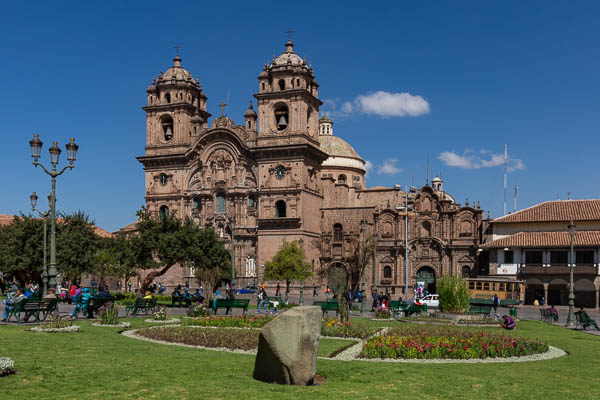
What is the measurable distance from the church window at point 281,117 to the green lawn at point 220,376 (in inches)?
1736

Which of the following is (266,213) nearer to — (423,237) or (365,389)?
(423,237)

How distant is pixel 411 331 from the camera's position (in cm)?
1942

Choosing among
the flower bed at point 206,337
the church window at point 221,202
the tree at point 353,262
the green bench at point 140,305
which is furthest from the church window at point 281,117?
the flower bed at point 206,337

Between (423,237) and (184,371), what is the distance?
49.0 meters

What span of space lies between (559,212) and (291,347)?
154 feet

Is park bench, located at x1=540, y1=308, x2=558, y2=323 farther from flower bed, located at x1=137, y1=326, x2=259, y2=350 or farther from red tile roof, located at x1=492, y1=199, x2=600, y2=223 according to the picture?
red tile roof, located at x1=492, y1=199, x2=600, y2=223

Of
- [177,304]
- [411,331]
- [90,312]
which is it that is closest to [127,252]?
[177,304]

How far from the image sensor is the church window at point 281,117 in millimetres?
58344

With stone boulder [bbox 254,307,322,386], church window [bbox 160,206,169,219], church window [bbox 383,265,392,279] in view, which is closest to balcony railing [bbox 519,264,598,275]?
church window [bbox 383,265,392,279]

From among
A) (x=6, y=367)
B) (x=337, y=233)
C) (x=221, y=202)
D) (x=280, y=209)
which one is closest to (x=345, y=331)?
(x=6, y=367)

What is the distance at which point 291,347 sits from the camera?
33.2 feet

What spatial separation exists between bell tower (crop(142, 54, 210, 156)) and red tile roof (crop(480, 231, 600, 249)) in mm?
29926

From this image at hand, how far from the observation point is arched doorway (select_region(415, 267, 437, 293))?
57.6 m

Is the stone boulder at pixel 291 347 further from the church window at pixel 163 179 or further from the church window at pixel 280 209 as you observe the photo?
the church window at pixel 163 179
